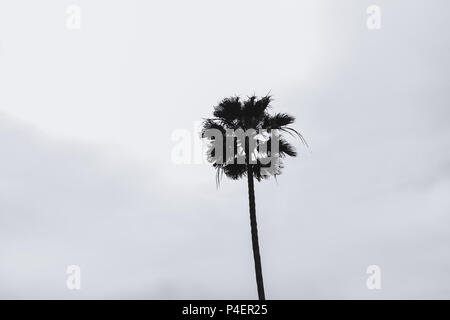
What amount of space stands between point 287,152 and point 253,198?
3.78 meters

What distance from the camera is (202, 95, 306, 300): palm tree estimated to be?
30.5 m

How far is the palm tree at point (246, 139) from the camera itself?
30.5 metres

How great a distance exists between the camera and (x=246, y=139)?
101ft
